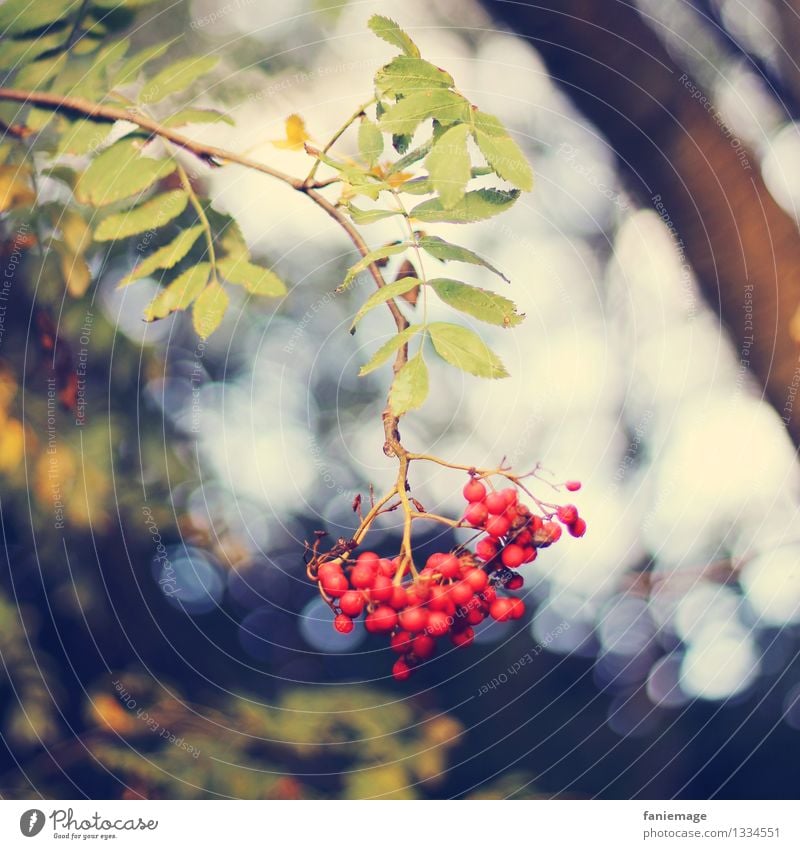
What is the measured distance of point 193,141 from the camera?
2.17ft

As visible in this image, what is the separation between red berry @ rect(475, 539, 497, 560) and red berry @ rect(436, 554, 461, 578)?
0.05 ft

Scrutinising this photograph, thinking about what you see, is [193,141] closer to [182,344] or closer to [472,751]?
[182,344]

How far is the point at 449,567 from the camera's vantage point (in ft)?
1.59

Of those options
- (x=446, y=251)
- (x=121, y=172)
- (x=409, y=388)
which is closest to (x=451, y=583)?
(x=409, y=388)

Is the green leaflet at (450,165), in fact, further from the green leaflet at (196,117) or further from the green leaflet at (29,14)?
the green leaflet at (29,14)

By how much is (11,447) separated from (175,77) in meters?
0.36

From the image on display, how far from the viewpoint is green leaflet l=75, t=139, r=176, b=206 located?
0.66m

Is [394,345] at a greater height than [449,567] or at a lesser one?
greater

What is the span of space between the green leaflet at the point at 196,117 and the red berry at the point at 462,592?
465mm

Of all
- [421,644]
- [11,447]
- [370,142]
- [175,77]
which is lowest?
[421,644]

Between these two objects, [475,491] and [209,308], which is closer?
[475,491]

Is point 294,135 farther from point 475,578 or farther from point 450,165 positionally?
point 475,578
